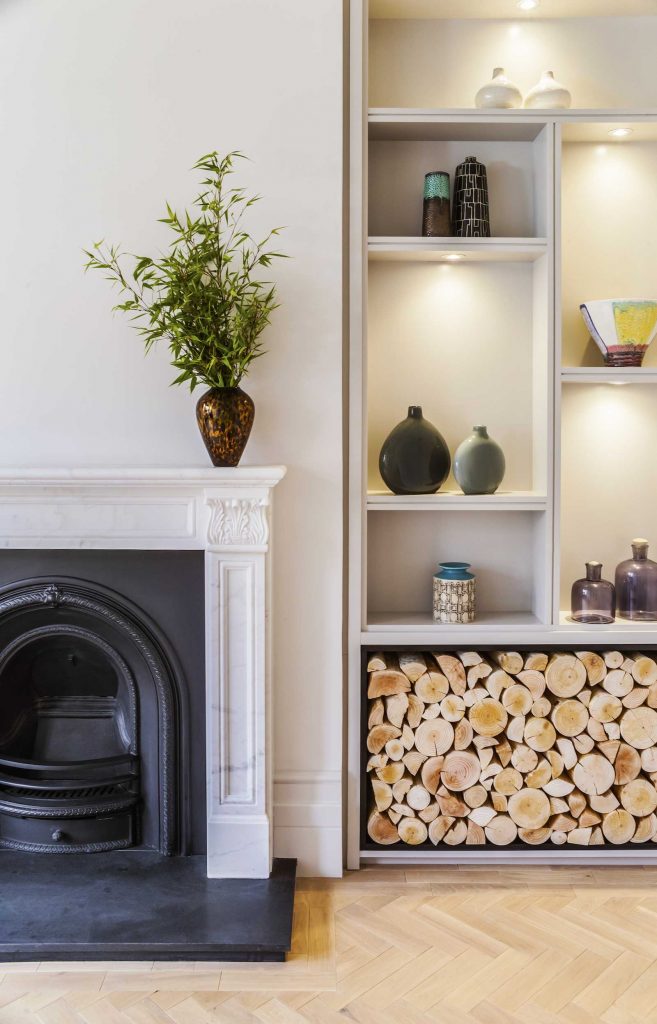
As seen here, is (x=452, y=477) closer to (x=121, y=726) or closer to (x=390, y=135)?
(x=390, y=135)

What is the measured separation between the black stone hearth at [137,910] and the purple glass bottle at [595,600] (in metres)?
1.09

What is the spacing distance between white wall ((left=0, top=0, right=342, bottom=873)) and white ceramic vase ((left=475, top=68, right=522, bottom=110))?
43cm

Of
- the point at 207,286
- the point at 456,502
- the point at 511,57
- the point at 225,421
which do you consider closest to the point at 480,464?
the point at 456,502

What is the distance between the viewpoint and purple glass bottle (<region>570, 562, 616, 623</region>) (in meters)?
2.33

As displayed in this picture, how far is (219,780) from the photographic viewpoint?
2152 millimetres

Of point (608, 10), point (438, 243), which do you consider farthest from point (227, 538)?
point (608, 10)

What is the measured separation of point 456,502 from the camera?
2264 millimetres

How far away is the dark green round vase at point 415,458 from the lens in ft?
7.55

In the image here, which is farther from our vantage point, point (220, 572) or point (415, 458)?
point (415, 458)

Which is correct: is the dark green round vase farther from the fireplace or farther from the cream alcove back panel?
the cream alcove back panel

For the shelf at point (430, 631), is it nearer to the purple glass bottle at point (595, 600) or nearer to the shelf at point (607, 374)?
the purple glass bottle at point (595, 600)

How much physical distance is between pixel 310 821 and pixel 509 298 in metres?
1.67

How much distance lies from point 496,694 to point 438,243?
4.21 ft

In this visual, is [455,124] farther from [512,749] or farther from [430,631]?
[512,749]
